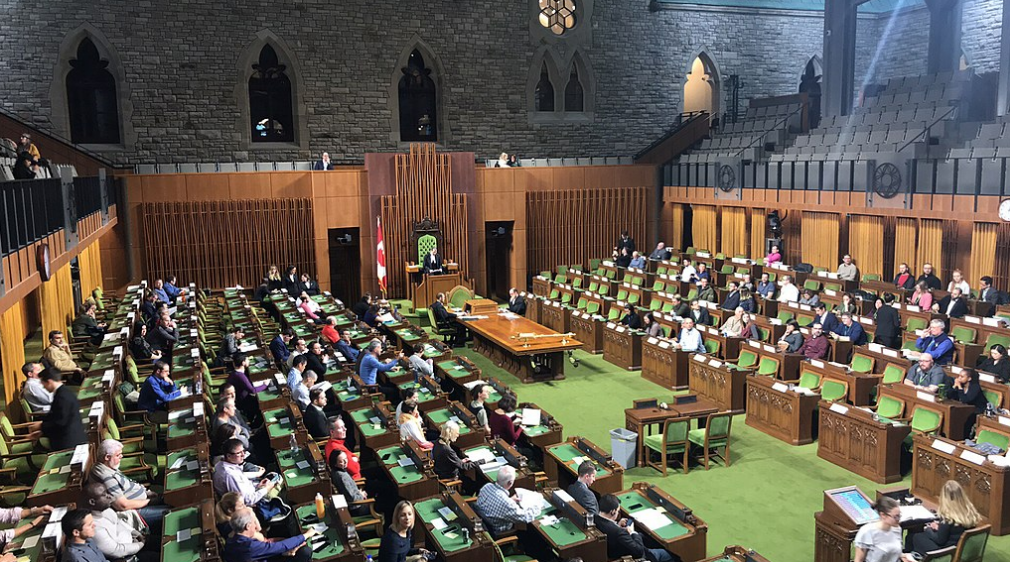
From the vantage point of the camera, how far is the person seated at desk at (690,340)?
39.3 ft

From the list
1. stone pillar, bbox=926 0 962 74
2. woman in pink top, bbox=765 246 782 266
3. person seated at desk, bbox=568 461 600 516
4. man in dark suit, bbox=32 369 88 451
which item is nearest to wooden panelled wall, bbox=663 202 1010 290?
woman in pink top, bbox=765 246 782 266

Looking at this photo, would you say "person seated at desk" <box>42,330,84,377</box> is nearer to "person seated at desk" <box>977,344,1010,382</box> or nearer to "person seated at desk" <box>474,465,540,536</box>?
"person seated at desk" <box>474,465,540,536</box>

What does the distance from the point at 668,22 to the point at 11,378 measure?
19.5 metres

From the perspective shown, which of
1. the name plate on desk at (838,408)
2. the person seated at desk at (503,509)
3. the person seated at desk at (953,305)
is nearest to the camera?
the person seated at desk at (503,509)

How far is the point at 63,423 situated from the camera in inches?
287

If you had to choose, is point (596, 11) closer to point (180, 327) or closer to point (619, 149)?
point (619, 149)

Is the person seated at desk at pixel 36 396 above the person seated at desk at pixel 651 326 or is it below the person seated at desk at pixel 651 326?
above

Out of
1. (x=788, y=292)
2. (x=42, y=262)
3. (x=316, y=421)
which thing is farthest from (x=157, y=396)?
(x=788, y=292)

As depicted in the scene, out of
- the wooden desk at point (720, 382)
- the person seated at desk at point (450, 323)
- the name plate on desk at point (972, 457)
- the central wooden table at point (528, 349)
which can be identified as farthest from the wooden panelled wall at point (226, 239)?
the name plate on desk at point (972, 457)

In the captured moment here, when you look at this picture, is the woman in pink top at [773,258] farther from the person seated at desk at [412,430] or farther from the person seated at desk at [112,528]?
the person seated at desk at [112,528]

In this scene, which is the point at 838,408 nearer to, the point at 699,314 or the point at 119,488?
the point at 699,314

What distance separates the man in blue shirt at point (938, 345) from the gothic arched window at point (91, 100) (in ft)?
59.1

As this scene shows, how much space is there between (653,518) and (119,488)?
161 inches

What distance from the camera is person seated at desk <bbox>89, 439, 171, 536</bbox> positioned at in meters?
5.83
